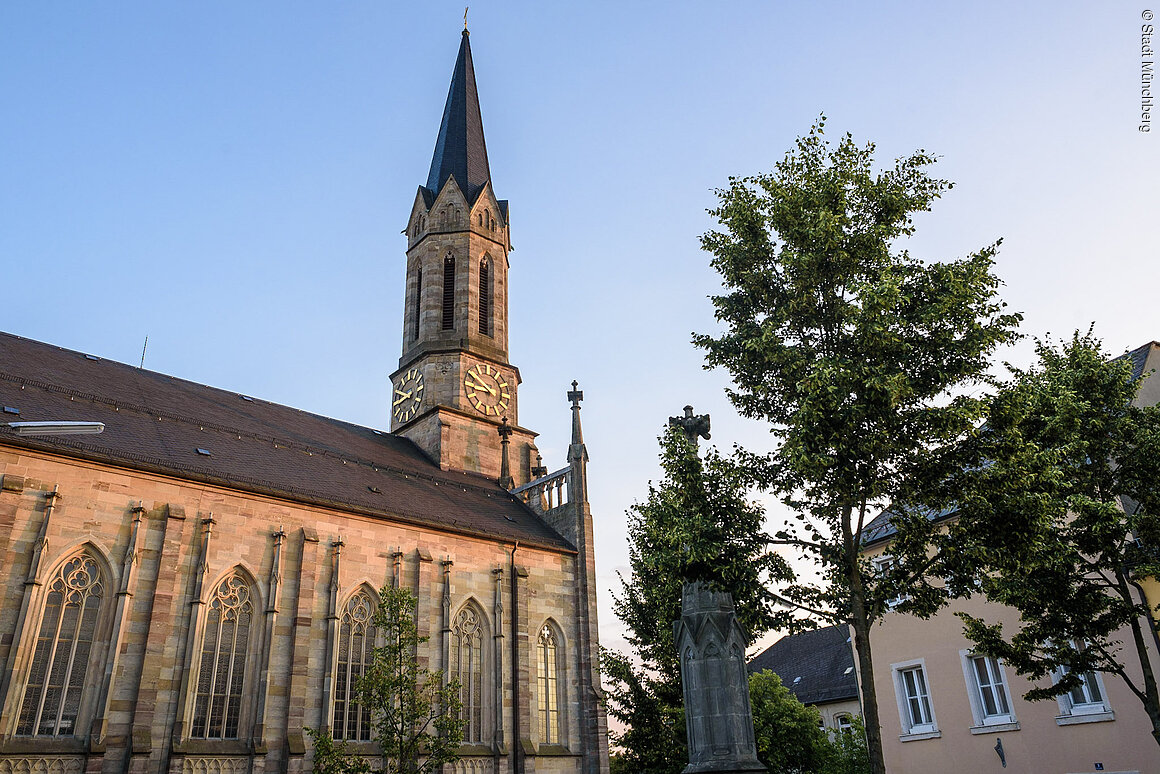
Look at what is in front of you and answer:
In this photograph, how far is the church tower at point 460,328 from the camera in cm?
3244

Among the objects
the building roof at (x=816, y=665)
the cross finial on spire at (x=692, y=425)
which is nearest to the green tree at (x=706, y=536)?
the cross finial on spire at (x=692, y=425)

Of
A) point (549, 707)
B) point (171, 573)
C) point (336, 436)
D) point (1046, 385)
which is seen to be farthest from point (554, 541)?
point (1046, 385)

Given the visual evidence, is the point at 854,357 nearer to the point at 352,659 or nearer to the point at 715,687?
the point at 715,687

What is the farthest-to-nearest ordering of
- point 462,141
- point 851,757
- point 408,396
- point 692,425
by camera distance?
point 462,141
point 408,396
point 851,757
point 692,425

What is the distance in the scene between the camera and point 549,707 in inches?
947

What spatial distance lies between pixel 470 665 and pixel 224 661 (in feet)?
22.2

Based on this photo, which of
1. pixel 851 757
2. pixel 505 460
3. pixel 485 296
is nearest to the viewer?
pixel 851 757

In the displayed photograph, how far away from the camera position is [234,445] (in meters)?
22.1

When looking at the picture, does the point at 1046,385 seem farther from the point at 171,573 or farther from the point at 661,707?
the point at 171,573

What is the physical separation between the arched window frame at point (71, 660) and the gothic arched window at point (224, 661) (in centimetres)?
208

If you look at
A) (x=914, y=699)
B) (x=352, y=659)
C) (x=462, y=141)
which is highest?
(x=462, y=141)

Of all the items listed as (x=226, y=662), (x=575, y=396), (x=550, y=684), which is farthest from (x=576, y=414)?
(x=226, y=662)

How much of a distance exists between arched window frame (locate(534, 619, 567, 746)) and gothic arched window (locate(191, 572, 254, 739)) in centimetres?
861

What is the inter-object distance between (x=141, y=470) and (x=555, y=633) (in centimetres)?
1281
